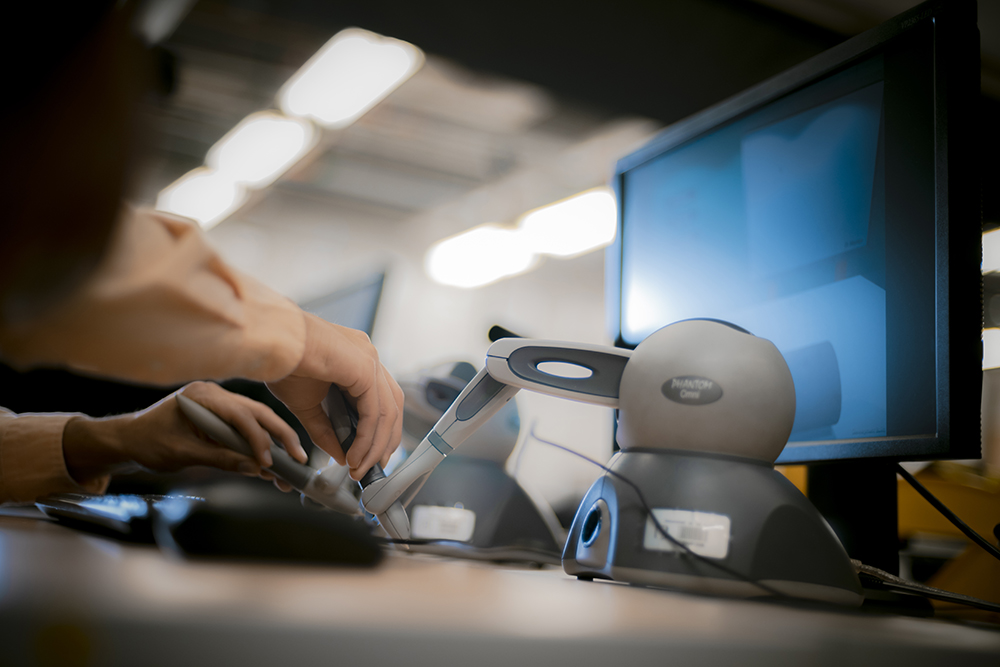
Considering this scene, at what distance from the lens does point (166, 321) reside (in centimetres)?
40

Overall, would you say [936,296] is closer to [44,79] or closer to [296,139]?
[44,79]

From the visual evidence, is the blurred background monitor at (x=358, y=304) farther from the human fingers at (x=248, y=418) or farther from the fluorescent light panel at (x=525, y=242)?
the fluorescent light panel at (x=525, y=242)

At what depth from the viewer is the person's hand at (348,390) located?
567 mm

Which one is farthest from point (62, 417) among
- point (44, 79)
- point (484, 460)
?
point (44, 79)

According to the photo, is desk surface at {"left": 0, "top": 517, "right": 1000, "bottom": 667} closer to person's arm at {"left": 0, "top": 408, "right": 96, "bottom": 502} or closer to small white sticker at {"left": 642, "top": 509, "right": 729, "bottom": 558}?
small white sticker at {"left": 642, "top": 509, "right": 729, "bottom": 558}

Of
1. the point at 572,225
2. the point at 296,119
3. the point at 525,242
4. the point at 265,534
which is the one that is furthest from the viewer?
the point at 525,242

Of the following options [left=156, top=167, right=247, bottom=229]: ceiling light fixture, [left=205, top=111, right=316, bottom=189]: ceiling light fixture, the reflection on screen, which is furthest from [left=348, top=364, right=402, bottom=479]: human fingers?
[left=156, top=167, right=247, bottom=229]: ceiling light fixture

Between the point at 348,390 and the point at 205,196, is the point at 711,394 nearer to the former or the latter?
the point at 348,390

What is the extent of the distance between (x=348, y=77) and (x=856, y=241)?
2764 millimetres

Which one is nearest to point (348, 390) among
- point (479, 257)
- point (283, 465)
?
point (283, 465)

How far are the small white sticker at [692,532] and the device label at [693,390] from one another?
0.28 feet

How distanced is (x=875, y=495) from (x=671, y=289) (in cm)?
33

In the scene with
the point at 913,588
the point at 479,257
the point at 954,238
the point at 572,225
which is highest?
the point at 572,225

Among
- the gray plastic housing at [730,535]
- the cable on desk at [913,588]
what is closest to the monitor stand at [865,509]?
the cable on desk at [913,588]
